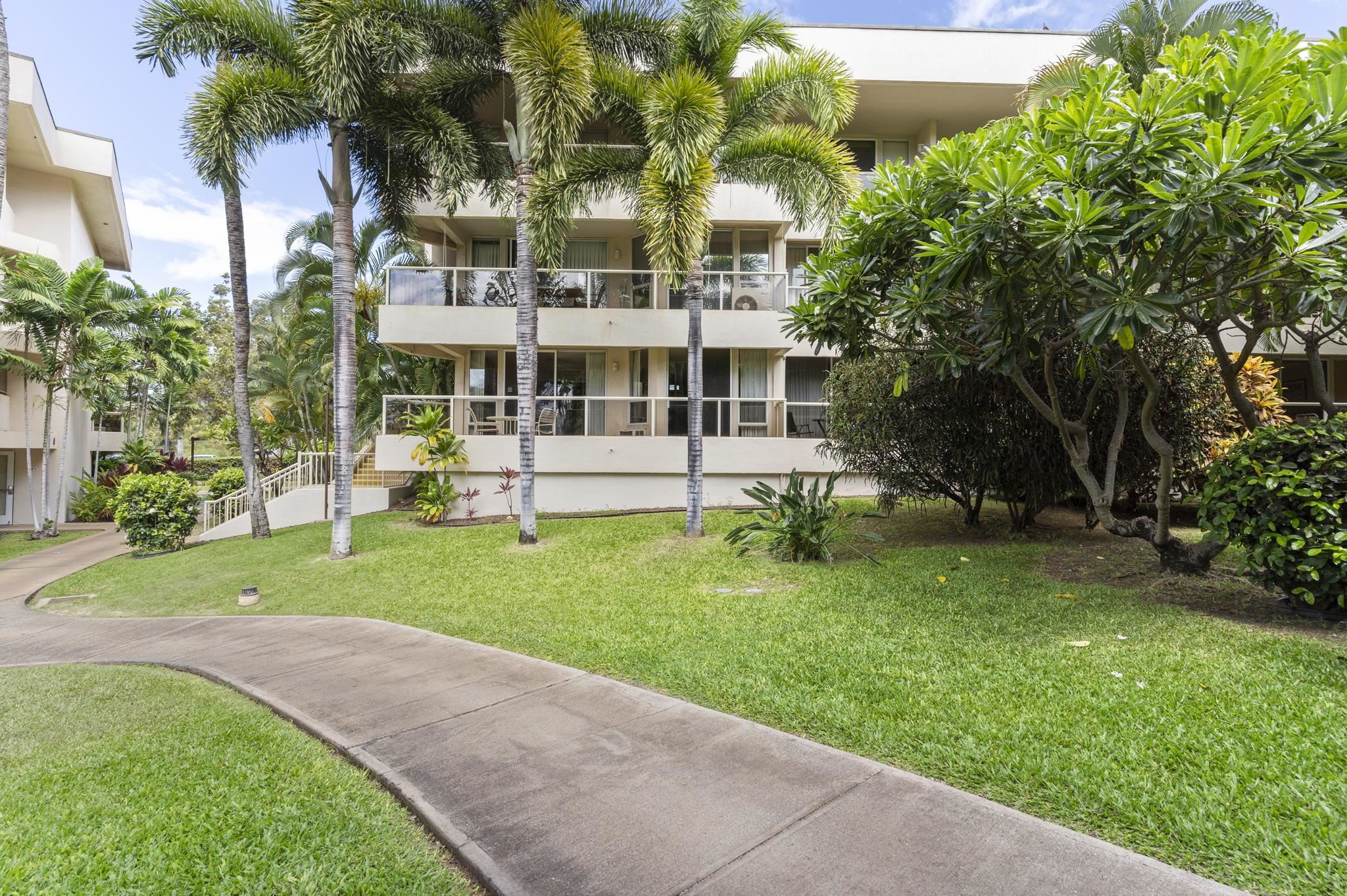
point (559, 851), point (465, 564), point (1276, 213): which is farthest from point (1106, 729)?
point (465, 564)

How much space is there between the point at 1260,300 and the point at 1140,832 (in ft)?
20.4

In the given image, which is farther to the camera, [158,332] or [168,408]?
[168,408]

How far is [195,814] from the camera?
130 inches

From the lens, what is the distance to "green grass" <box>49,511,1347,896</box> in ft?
9.98

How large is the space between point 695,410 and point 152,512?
40.3ft

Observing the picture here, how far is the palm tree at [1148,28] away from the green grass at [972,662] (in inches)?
352

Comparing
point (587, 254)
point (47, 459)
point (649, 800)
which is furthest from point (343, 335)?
point (47, 459)

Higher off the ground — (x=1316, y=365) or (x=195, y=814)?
(x=1316, y=365)

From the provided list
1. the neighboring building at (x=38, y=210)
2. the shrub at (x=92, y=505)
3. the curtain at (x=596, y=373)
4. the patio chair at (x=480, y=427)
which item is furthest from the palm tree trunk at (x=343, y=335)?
the shrub at (x=92, y=505)

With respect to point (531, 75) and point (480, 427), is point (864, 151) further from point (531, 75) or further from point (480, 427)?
point (480, 427)

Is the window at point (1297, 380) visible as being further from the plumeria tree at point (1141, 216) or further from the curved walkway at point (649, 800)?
the curved walkway at point (649, 800)

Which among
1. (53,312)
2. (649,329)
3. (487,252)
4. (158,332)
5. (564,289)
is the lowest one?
(649,329)

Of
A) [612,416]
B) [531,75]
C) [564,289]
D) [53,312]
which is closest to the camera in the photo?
[531,75]

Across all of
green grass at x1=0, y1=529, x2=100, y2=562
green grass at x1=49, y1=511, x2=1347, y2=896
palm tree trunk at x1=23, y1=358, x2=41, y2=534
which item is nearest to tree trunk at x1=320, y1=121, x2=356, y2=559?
green grass at x1=49, y1=511, x2=1347, y2=896
